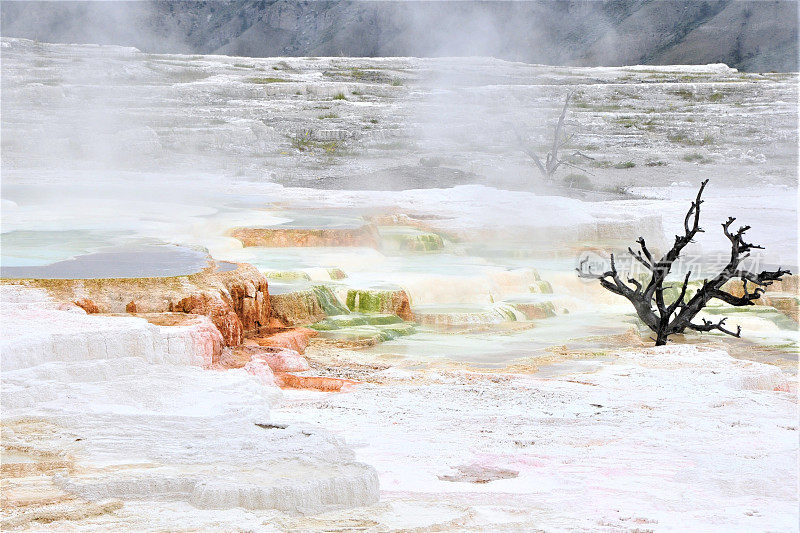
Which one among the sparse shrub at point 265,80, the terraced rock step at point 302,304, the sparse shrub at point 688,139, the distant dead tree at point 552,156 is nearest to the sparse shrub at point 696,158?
the sparse shrub at point 688,139

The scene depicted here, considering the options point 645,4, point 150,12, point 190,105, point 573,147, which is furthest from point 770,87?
point 150,12

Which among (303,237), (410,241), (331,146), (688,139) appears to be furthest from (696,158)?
(303,237)

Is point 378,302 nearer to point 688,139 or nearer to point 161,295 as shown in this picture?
point 161,295

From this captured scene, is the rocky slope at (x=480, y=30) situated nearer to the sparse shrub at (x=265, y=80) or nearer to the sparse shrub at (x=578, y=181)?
the sparse shrub at (x=265, y=80)

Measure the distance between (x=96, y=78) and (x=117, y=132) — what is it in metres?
3.92

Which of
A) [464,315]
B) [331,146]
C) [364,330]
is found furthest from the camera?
[331,146]

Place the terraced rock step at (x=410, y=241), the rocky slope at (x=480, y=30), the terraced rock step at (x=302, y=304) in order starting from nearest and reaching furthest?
1. the terraced rock step at (x=302, y=304)
2. the terraced rock step at (x=410, y=241)
3. the rocky slope at (x=480, y=30)

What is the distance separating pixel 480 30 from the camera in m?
39.3

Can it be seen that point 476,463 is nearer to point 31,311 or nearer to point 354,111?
point 31,311

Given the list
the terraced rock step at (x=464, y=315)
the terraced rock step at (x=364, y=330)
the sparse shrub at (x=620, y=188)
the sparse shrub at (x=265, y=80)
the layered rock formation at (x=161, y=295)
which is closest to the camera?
the layered rock formation at (x=161, y=295)

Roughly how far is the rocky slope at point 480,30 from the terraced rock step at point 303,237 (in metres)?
27.8

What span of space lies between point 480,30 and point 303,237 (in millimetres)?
33077

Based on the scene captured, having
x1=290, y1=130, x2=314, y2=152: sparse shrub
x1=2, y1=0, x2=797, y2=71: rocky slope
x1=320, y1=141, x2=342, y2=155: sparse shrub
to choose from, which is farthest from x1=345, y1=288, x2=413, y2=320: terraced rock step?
x1=2, y1=0, x2=797, y2=71: rocky slope

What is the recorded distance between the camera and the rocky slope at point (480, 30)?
36812 millimetres
